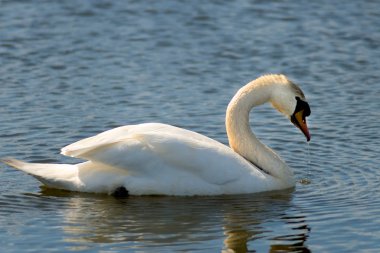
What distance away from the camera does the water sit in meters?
9.91

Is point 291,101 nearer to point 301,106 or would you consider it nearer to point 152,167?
point 301,106

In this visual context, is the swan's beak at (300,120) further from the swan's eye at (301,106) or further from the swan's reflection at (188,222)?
the swan's reflection at (188,222)

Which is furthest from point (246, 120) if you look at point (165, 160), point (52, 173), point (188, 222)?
point (52, 173)

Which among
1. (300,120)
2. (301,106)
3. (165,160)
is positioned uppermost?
(301,106)

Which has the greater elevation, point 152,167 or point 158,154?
point 158,154

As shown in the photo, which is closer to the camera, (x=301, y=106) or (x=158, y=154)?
(x=158, y=154)

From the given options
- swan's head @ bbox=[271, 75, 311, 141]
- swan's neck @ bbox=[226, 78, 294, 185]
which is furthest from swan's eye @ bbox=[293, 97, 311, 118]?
swan's neck @ bbox=[226, 78, 294, 185]

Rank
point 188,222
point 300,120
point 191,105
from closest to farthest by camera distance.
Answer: point 188,222 < point 300,120 < point 191,105

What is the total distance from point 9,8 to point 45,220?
1041cm

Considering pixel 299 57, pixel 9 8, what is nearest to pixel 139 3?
pixel 9 8

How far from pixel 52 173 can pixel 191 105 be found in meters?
3.79

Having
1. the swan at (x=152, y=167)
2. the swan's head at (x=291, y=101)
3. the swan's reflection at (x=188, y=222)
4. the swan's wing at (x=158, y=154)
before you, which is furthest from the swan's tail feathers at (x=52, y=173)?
the swan's head at (x=291, y=101)

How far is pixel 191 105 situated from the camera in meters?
14.7

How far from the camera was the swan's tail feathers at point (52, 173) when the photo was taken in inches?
441
